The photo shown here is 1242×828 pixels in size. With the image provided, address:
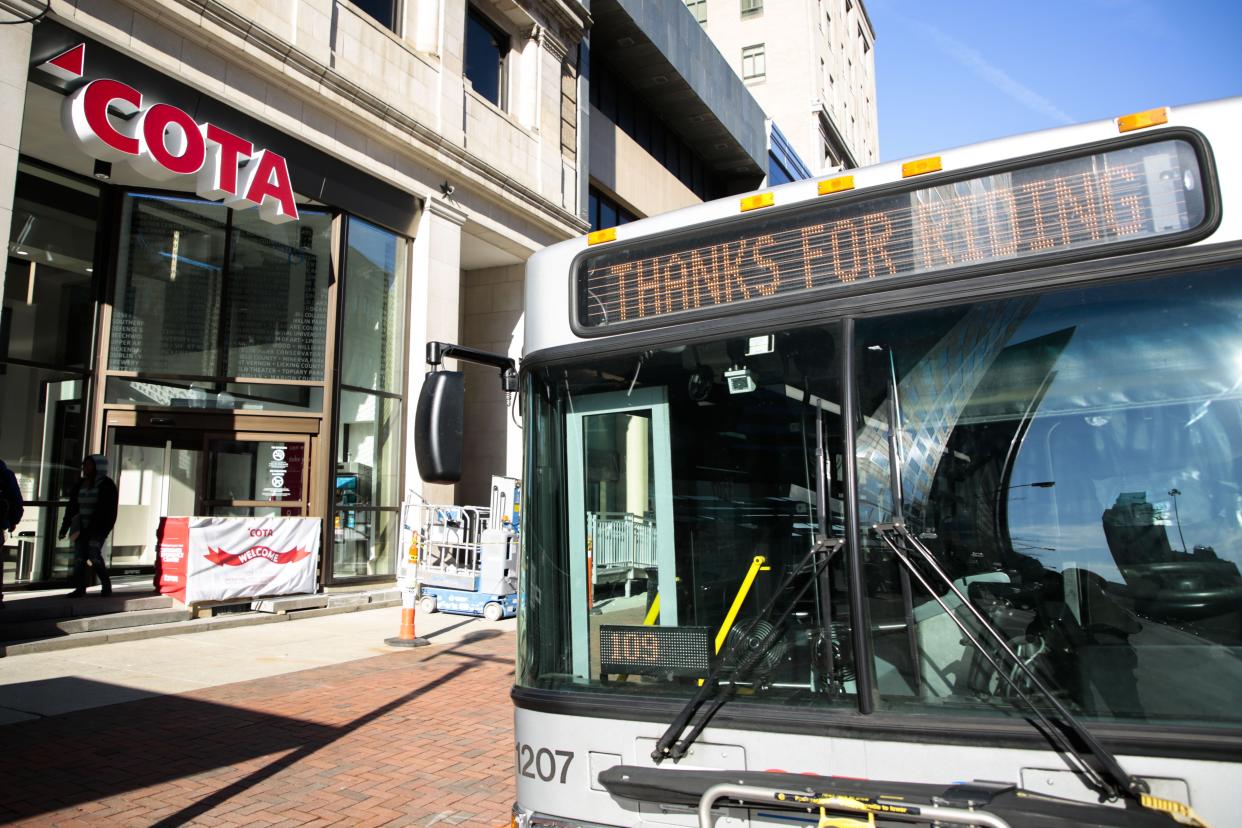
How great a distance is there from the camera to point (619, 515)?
2910mm

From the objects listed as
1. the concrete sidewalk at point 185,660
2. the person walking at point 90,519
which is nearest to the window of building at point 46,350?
the person walking at point 90,519

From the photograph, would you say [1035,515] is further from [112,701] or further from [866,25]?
[866,25]

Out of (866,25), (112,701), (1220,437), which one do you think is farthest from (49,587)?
(866,25)

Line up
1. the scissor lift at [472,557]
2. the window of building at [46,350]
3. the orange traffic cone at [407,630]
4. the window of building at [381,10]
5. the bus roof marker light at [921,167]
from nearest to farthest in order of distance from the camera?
the bus roof marker light at [921,167] → the orange traffic cone at [407,630] → the window of building at [46,350] → the scissor lift at [472,557] → the window of building at [381,10]

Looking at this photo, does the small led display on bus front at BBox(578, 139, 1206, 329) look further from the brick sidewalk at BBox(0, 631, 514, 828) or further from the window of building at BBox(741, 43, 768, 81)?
the window of building at BBox(741, 43, 768, 81)

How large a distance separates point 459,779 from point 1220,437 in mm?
4540

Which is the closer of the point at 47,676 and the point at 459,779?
the point at 459,779

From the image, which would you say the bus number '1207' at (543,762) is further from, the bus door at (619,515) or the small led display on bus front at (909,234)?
the small led display on bus front at (909,234)

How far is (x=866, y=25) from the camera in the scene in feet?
195

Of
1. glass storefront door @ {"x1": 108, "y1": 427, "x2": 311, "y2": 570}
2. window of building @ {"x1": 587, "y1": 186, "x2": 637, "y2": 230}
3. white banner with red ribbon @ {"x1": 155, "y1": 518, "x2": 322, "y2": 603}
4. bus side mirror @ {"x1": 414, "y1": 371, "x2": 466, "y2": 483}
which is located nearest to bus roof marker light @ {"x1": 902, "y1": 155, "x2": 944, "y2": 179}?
bus side mirror @ {"x1": 414, "y1": 371, "x2": 466, "y2": 483}

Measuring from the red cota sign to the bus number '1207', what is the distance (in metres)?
9.80

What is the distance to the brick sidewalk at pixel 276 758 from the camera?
4660 mm

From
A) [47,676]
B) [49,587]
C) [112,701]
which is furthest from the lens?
[49,587]

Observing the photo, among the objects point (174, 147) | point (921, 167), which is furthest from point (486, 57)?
point (921, 167)
